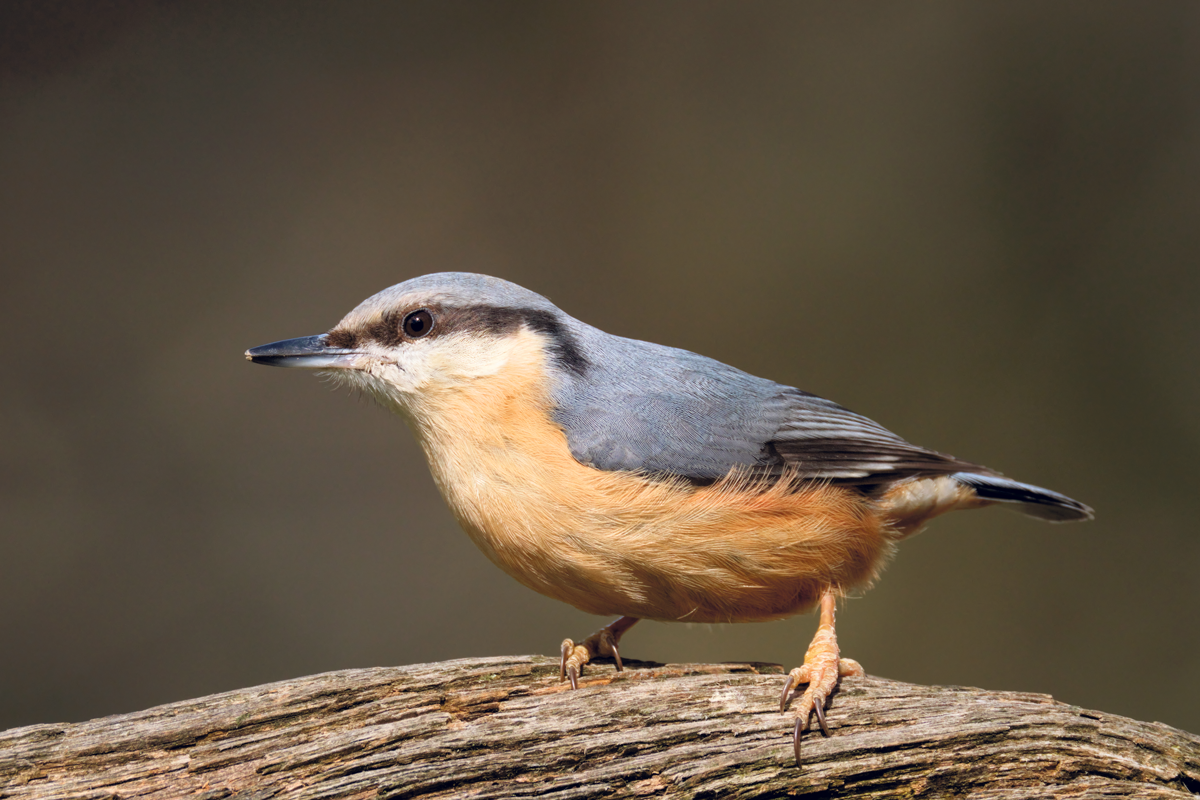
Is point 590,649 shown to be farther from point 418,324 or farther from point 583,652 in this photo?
point 418,324

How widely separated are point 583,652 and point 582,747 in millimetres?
323

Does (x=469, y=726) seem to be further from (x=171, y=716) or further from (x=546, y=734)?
(x=171, y=716)

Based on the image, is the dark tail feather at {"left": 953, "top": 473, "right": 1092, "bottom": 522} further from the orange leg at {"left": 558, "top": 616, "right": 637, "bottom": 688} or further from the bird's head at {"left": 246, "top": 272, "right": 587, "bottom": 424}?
the bird's head at {"left": 246, "top": 272, "right": 587, "bottom": 424}

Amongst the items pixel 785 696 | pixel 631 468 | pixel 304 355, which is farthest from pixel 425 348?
pixel 785 696

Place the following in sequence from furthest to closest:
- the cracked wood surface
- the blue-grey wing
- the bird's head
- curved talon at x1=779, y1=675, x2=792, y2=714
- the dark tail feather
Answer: the dark tail feather
the bird's head
the blue-grey wing
curved talon at x1=779, y1=675, x2=792, y2=714
the cracked wood surface

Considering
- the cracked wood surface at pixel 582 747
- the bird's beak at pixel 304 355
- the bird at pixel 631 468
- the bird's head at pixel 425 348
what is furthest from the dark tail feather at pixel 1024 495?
the bird's beak at pixel 304 355

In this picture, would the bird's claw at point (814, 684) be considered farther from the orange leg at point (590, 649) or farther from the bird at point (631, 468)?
the orange leg at point (590, 649)

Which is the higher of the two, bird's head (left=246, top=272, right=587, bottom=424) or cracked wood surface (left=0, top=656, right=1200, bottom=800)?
bird's head (left=246, top=272, right=587, bottom=424)

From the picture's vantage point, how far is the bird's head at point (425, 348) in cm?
199

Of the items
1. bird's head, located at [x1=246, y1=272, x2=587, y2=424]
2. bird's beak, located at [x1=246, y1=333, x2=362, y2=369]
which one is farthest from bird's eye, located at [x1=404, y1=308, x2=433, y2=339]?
bird's beak, located at [x1=246, y1=333, x2=362, y2=369]

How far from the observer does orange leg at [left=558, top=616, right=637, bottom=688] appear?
6.32 feet

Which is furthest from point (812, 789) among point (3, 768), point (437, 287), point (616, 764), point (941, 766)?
point (3, 768)

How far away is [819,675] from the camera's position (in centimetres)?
180

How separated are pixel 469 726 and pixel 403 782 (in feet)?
0.59
